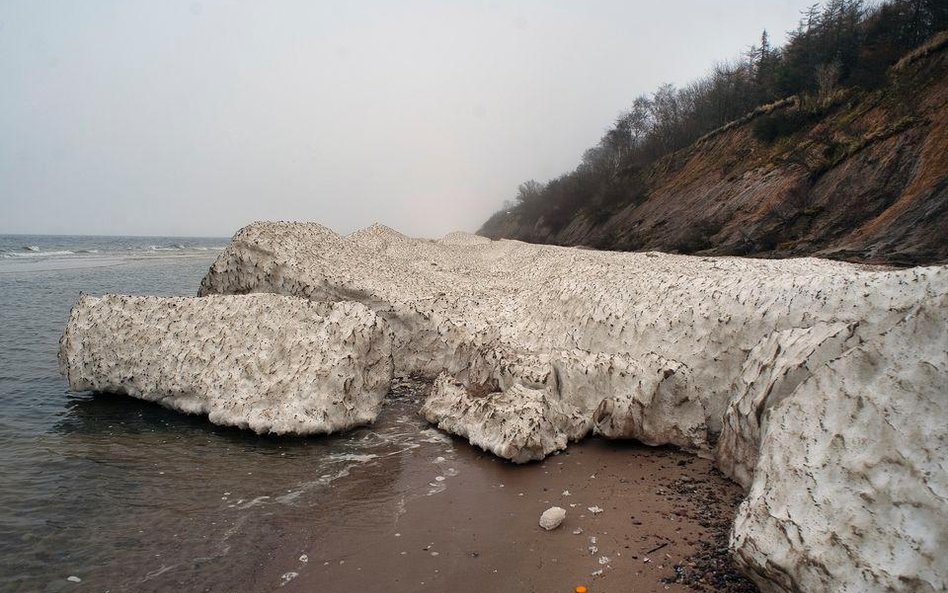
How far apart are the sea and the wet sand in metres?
0.08

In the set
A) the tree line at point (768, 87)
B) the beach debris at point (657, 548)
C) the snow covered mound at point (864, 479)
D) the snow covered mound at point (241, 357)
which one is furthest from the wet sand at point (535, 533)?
the tree line at point (768, 87)

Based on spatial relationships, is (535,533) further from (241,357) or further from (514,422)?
(241,357)

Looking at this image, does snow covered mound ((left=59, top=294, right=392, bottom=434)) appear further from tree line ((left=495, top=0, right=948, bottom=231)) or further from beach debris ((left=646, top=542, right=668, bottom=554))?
tree line ((left=495, top=0, right=948, bottom=231))

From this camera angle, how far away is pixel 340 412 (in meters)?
7.72

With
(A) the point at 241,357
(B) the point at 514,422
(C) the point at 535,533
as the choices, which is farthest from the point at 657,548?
(A) the point at 241,357

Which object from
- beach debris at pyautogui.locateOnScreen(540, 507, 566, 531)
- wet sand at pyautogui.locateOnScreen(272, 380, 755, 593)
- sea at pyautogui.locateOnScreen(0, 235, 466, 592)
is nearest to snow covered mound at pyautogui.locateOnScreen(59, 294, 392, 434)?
sea at pyautogui.locateOnScreen(0, 235, 466, 592)

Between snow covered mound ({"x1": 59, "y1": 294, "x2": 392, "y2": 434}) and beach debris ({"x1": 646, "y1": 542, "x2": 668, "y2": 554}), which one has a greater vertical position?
snow covered mound ({"x1": 59, "y1": 294, "x2": 392, "y2": 434})

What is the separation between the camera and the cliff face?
13266 mm

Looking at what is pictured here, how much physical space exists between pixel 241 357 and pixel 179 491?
8.49 feet

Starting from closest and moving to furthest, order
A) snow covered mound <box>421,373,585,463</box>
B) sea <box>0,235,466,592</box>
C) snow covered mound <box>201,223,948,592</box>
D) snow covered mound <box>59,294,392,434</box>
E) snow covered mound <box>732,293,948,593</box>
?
1. snow covered mound <box>732,293,948,593</box>
2. snow covered mound <box>201,223,948,592</box>
3. sea <box>0,235,466,592</box>
4. snow covered mound <box>421,373,585,463</box>
5. snow covered mound <box>59,294,392,434</box>

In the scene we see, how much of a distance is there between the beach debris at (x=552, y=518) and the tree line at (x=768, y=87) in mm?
24066

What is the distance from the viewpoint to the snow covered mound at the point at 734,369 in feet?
10.5

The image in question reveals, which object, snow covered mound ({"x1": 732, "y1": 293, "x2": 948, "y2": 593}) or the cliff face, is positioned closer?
snow covered mound ({"x1": 732, "y1": 293, "x2": 948, "y2": 593})

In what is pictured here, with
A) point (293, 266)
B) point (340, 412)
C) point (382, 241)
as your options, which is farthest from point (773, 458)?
point (382, 241)
